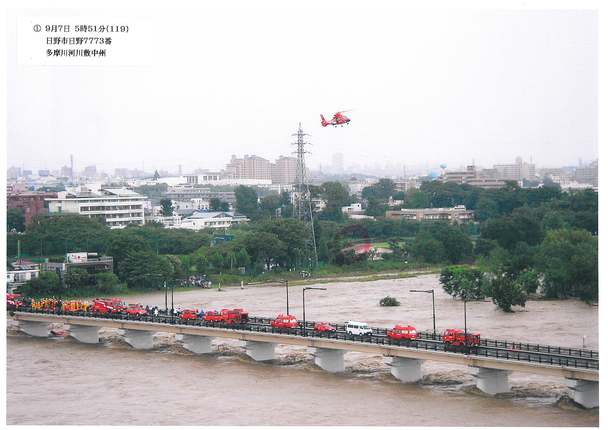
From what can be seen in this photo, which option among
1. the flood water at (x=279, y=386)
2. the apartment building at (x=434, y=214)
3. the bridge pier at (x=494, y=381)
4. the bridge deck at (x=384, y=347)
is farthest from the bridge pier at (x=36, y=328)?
the apartment building at (x=434, y=214)

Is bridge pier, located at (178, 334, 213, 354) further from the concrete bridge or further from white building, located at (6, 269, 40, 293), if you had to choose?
white building, located at (6, 269, 40, 293)

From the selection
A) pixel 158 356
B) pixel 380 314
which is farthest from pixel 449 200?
pixel 158 356

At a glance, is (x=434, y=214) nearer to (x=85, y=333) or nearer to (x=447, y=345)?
(x=85, y=333)

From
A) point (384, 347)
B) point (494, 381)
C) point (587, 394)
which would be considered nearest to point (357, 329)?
point (384, 347)

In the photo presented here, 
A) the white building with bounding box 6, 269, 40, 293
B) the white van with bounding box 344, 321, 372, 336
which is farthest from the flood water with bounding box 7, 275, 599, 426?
the white building with bounding box 6, 269, 40, 293

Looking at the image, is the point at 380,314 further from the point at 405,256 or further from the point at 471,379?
the point at 405,256
